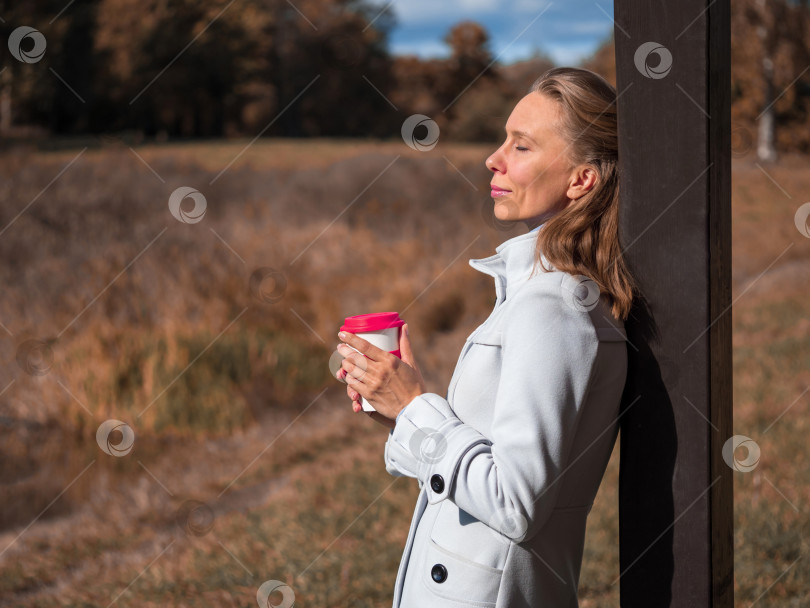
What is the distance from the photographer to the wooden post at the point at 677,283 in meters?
1.46

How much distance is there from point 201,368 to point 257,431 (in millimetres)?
830

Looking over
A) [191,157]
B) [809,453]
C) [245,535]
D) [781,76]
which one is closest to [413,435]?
[245,535]

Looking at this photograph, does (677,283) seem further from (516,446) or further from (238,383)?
(238,383)

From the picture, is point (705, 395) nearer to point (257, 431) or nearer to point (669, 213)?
point (669, 213)

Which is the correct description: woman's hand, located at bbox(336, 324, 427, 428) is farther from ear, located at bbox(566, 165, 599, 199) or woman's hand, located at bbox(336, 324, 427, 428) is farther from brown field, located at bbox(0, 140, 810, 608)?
brown field, located at bbox(0, 140, 810, 608)

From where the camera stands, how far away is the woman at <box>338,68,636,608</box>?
133 centimetres

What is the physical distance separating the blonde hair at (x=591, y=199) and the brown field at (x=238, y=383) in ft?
6.62

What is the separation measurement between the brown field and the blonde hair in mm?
2018

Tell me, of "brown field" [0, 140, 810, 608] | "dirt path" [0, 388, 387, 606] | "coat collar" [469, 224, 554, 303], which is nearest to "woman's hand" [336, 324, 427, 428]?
"coat collar" [469, 224, 554, 303]

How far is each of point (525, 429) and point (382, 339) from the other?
1.35 feet

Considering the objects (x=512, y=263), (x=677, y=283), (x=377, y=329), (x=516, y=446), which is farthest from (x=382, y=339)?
(x=677, y=283)

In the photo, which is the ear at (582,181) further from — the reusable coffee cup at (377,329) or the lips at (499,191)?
the reusable coffee cup at (377,329)

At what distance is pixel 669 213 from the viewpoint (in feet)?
4.89

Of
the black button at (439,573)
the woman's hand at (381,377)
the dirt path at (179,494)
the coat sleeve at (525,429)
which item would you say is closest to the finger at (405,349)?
the woman's hand at (381,377)
